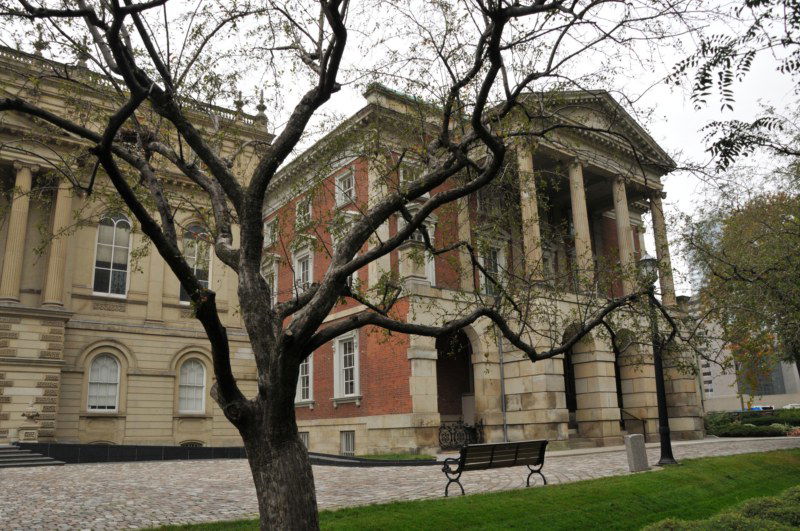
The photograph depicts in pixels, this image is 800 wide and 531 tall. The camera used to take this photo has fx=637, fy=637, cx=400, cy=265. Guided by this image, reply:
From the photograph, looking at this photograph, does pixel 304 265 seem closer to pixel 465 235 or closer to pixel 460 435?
pixel 460 435

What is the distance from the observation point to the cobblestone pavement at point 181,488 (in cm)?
999

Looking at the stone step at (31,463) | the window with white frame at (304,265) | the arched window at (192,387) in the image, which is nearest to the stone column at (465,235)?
the window with white frame at (304,265)

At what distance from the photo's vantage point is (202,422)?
26484 millimetres

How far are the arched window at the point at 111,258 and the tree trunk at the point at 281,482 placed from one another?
21359 millimetres

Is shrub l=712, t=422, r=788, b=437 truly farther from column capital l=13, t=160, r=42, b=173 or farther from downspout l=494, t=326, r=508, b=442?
column capital l=13, t=160, r=42, b=173

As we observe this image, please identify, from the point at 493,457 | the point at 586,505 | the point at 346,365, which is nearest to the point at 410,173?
the point at 493,457

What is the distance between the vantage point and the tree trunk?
6.92 meters

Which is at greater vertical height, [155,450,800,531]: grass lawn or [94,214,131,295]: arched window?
[94,214,131,295]: arched window

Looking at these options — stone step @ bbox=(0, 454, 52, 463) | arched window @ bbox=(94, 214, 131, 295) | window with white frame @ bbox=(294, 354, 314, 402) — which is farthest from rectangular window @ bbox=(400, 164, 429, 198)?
window with white frame @ bbox=(294, 354, 314, 402)

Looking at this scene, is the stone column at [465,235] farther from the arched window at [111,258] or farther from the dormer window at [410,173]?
the arched window at [111,258]

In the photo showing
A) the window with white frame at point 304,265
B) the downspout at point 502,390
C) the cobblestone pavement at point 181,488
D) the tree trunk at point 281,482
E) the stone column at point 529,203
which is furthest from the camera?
the window with white frame at point 304,265

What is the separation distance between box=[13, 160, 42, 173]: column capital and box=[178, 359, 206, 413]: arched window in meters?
9.58

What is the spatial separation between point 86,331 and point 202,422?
5.87 meters

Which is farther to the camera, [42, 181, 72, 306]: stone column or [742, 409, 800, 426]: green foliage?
[742, 409, 800, 426]: green foliage
